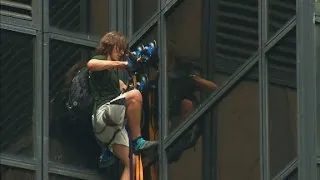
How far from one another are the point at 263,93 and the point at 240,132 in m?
0.55

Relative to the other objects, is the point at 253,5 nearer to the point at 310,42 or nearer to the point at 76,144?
the point at 310,42

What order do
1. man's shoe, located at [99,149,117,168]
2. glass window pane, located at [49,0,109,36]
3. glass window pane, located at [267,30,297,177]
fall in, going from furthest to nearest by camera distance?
glass window pane, located at [49,0,109,36], man's shoe, located at [99,149,117,168], glass window pane, located at [267,30,297,177]

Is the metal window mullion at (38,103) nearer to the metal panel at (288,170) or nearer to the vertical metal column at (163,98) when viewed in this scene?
the vertical metal column at (163,98)

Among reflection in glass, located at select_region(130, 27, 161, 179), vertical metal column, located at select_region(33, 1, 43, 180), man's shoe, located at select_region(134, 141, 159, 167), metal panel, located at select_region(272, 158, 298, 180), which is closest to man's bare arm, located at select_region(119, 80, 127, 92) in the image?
reflection in glass, located at select_region(130, 27, 161, 179)

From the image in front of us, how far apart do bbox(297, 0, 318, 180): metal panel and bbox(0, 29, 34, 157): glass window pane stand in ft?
12.9

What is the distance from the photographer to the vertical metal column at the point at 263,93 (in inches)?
746

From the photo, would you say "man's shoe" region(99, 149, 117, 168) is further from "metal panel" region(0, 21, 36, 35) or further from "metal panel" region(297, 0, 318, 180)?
"metal panel" region(297, 0, 318, 180)

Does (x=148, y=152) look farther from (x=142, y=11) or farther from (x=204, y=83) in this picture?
(x=142, y=11)

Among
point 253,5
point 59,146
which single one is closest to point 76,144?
point 59,146

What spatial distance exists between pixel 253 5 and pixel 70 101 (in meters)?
2.95

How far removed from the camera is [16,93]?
21.3 meters

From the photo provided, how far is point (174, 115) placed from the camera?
20.7 m

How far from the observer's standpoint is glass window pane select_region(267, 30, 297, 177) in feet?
61.5

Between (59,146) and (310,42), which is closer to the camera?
(310,42)
